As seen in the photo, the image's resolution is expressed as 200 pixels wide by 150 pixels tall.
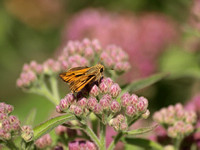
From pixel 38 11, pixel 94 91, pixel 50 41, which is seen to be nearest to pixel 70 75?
pixel 94 91

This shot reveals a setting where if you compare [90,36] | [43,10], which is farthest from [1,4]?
[90,36]

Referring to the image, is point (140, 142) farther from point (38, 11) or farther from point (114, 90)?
point (38, 11)

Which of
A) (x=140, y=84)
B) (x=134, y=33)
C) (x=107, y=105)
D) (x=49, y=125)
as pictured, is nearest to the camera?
(x=49, y=125)

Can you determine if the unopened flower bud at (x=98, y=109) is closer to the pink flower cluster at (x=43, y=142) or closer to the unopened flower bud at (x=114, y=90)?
the unopened flower bud at (x=114, y=90)

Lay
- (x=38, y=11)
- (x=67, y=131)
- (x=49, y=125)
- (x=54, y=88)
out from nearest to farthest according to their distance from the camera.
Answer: (x=49, y=125) → (x=67, y=131) → (x=54, y=88) → (x=38, y=11)

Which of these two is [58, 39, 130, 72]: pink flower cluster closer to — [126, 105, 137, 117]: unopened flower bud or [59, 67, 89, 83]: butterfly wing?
[59, 67, 89, 83]: butterfly wing

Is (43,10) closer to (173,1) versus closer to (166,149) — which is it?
(173,1)

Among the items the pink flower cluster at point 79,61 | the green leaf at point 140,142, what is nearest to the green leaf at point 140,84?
the pink flower cluster at point 79,61
